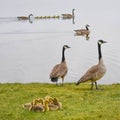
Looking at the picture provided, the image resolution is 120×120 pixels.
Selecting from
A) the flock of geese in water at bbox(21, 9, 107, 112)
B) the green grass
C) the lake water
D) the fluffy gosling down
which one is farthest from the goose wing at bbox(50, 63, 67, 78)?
the fluffy gosling down

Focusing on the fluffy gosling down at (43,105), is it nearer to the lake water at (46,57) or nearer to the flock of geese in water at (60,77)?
the flock of geese in water at (60,77)

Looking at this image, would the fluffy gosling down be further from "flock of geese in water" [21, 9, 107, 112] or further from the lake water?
the lake water

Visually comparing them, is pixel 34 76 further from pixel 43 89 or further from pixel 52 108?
pixel 52 108

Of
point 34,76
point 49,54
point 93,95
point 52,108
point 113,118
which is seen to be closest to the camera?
point 113,118

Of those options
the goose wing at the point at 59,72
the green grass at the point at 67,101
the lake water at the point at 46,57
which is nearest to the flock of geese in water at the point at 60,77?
the goose wing at the point at 59,72

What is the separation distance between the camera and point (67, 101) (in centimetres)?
1870

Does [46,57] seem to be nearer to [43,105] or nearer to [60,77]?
[60,77]

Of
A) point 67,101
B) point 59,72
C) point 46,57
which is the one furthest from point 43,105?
point 46,57

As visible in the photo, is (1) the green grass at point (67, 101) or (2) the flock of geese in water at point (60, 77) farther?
(2) the flock of geese in water at point (60, 77)

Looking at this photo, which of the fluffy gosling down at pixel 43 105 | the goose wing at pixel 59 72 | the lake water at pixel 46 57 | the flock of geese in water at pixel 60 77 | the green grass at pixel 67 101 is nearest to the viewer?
the green grass at pixel 67 101

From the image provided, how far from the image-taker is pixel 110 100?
61.6ft

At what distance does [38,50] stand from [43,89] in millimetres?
28253

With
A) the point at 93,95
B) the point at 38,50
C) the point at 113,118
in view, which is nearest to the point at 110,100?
the point at 93,95

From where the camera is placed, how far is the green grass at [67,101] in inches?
633
